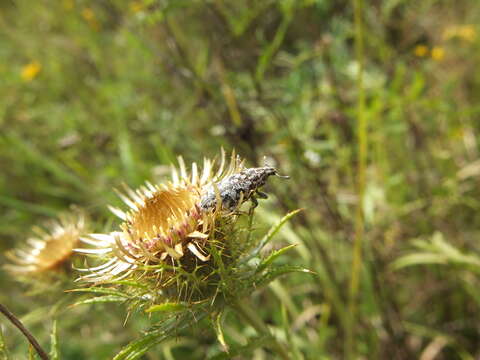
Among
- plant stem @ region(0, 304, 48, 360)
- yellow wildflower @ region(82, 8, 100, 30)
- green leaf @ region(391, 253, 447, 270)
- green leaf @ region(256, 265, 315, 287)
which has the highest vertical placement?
yellow wildflower @ region(82, 8, 100, 30)

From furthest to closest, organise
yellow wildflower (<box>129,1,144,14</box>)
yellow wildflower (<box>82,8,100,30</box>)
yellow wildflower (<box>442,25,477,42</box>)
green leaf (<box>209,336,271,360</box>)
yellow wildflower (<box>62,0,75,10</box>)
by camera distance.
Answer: yellow wildflower (<box>62,0,75,10</box>) < yellow wildflower (<box>82,8,100,30</box>) < yellow wildflower (<box>442,25,477,42</box>) < yellow wildflower (<box>129,1,144,14</box>) < green leaf (<box>209,336,271,360</box>)

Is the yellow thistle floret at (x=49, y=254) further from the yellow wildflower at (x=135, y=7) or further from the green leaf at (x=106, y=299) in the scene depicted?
the yellow wildflower at (x=135, y=7)

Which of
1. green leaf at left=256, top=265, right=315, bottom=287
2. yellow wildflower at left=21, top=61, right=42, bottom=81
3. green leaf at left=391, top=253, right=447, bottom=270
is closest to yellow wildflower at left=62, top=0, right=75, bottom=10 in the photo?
yellow wildflower at left=21, top=61, right=42, bottom=81

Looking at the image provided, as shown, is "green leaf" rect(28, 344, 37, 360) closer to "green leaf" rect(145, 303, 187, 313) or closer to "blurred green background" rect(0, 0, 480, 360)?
"green leaf" rect(145, 303, 187, 313)

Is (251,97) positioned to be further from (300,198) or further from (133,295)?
(133,295)

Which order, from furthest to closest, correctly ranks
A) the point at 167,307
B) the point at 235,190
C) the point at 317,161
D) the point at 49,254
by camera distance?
1. the point at 317,161
2. the point at 49,254
3. the point at 235,190
4. the point at 167,307

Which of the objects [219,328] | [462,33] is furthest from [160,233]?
[462,33]

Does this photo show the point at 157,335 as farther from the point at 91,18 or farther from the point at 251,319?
the point at 91,18

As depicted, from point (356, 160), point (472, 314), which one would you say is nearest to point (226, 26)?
point (356, 160)
